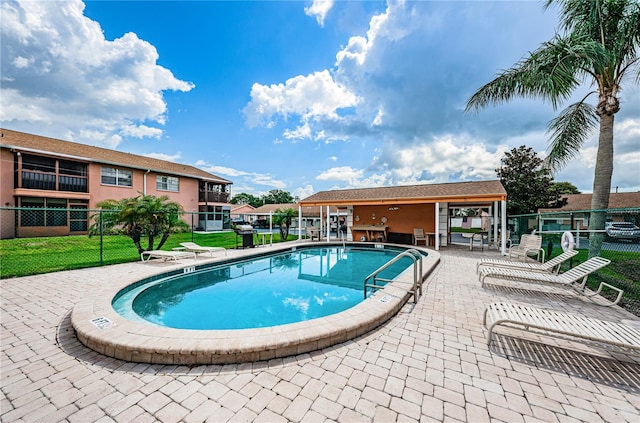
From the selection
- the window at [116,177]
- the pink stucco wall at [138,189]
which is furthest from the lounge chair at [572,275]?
the window at [116,177]

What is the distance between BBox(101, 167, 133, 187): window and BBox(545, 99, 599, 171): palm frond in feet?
89.3

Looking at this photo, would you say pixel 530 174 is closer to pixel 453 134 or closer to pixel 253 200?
pixel 453 134

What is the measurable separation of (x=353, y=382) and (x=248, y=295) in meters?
4.87

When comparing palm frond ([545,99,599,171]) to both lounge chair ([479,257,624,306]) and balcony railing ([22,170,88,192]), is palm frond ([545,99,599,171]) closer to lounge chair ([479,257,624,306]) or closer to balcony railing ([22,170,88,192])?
lounge chair ([479,257,624,306])

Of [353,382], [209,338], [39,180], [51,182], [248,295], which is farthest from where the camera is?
[51,182]

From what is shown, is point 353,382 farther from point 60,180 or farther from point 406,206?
point 60,180

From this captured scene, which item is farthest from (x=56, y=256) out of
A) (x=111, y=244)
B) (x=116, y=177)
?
(x=116, y=177)

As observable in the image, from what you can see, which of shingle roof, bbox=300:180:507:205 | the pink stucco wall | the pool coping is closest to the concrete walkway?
the pool coping

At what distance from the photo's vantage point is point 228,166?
1666 inches

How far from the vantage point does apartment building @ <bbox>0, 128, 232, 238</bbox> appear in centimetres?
1477

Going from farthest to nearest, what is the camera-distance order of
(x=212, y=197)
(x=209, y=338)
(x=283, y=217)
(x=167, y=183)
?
1. (x=212, y=197)
2. (x=167, y=183)
3. (x=283, y=217)
4. (x=209, y=338)

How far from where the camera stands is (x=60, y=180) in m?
16.6

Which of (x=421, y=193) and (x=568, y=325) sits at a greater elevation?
(x=421, y=193)

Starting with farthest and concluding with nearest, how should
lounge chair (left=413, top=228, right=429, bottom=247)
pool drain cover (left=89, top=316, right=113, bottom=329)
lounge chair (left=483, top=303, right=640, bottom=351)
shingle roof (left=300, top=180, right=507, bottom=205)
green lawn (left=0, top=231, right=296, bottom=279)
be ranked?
lounge chair (left=413, top=228, right=429, bottom=247) < shingle roof (left=300, top=180, right=507, bottom=205) < green lawn (left=0, top=231, right=296, bottom=279) < pool drain cover (left=89, top=316, right=113, bottom=329) < lounge chair (left=483, top=303, right=640, bottom=351)
